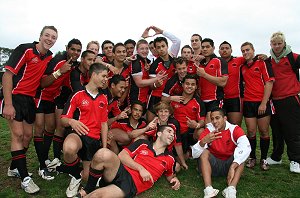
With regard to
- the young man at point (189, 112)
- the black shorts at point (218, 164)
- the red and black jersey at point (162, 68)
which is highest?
the red and black jersey at point (162, 68)

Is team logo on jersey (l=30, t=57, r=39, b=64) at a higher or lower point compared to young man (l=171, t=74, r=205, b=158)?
higher

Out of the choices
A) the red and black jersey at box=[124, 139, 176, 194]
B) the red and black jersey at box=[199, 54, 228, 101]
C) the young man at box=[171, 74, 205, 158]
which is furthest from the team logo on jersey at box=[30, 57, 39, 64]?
the red and black jersey at box=[199, 54, 228, 101]

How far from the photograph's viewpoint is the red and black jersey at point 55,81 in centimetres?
581

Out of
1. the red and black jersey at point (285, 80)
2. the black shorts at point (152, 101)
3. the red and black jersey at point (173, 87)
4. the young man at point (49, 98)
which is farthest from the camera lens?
the black shorts at point (152, 101)

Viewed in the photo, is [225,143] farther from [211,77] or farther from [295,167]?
[295,167]

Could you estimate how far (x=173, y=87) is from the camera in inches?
261

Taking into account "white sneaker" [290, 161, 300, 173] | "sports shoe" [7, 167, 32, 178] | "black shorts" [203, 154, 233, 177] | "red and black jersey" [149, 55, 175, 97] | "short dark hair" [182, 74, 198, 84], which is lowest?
"sports shoe" [7, 167, 32, 178]

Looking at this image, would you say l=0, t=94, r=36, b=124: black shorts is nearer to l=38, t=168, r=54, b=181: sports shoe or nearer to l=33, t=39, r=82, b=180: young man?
l=33, t=39, r=82, b=180: young man

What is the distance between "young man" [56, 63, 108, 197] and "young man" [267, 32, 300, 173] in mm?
4058

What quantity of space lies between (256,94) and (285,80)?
0.77m

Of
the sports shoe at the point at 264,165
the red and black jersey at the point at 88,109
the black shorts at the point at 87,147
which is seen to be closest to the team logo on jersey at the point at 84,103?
the red and black jersey at the point at 88,109

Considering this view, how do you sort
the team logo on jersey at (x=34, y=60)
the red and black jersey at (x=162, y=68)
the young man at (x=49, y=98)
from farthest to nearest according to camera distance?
1. the red and black jersey at (x=162, y=68)
2. the young man at (x=49, y=98)
3. the team logo on jersey at (x=34, y=60)

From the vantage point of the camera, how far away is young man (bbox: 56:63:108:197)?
4824mm

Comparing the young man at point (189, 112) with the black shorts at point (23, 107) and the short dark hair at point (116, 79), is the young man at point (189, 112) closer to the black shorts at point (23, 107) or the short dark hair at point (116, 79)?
the short dark hair at point (116, 79)
